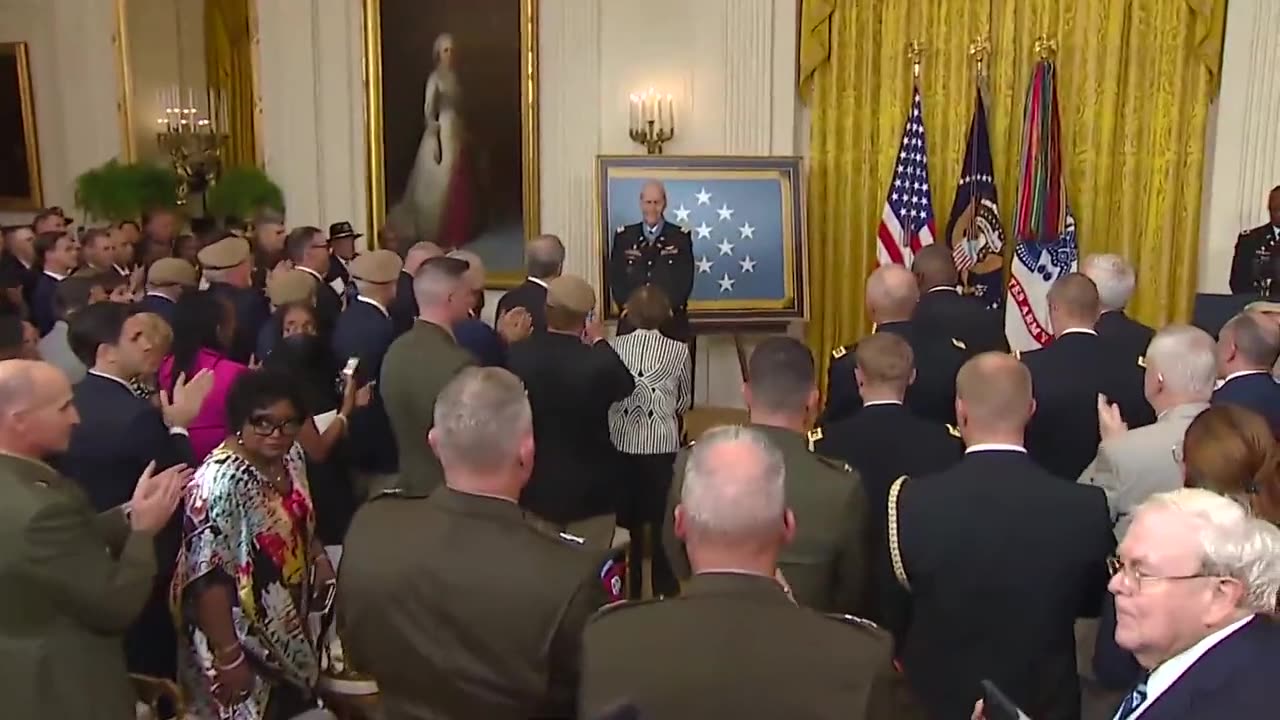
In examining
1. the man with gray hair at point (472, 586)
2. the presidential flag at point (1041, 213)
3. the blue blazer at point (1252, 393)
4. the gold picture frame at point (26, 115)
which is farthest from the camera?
the gold picture frame at point (26, 115)

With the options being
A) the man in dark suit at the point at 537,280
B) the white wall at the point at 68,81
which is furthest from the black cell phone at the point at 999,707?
the white wall at the point at 68,81

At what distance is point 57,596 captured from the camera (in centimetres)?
259

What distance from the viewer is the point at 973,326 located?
524 cm

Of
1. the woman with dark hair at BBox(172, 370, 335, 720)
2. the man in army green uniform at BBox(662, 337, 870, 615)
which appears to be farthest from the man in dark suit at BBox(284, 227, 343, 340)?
the man in army green uniform at BBox(662, 337, 870, 615)

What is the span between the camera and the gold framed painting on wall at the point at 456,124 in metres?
9.41

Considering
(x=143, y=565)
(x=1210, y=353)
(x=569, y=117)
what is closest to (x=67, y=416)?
(x=143, y=565)

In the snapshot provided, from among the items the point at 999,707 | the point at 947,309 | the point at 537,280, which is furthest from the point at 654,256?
the point at 999,707

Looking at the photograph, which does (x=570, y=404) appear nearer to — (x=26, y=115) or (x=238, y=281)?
(x=238, y=281)

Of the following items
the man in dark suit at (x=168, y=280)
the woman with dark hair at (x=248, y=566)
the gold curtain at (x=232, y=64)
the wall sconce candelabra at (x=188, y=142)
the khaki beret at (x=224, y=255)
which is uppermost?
the gold curtain at (x=232, y=64)

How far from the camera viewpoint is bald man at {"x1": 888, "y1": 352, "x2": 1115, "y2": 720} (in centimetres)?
277

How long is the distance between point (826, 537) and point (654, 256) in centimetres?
493

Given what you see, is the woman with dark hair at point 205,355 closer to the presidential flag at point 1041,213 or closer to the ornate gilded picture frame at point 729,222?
the ornate gilded picture frame at point 729,222

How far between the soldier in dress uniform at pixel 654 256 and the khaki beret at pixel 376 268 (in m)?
2.67

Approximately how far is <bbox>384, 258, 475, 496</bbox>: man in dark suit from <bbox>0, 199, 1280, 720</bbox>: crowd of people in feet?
0.04
